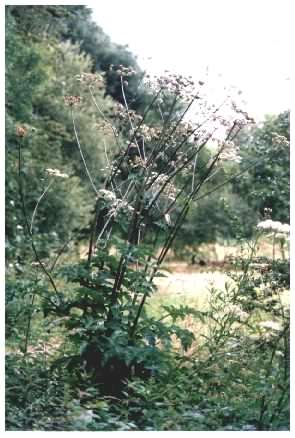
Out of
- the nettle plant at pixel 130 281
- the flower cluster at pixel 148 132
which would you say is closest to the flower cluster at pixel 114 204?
the nettle plant at pixel 130 281

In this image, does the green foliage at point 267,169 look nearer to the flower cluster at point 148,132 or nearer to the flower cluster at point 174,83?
the flower cluster at point 148,132

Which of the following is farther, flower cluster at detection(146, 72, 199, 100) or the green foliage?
the green foliage

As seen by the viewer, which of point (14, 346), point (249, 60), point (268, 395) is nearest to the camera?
point (268, 395)

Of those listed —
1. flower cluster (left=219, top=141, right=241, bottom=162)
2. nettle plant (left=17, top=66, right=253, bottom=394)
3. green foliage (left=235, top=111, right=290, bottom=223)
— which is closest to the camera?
nettle plant (left=17, top=66, right=253, bottom=394)

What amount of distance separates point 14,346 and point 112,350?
1.30 m

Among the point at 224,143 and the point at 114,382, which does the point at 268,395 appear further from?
the point at 224,143

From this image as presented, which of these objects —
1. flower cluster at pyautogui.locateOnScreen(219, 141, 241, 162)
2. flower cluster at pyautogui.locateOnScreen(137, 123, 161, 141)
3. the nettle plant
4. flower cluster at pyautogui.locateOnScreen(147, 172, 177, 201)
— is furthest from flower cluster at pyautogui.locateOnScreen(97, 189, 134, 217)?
flower cluster at pyautogui.locateOnScreen(219, 141, 241, 162)

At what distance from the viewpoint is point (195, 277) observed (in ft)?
20.4

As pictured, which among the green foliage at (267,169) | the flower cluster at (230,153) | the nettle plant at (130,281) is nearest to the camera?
the nettle plant at (130,281)

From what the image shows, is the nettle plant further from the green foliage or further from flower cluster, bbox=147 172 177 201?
the green foliage

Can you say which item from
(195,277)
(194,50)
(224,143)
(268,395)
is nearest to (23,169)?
(195,277)

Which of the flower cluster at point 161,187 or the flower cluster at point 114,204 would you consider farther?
the flower cluster at point 161,187

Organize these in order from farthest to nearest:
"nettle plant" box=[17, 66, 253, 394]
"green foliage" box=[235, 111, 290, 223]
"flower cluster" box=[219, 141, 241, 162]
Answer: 1. "green foliage" box=[235, 111, 290, 223]
2. "flower cluster" box=[219, 141, 241, 162]
3. "nettle plant" box=[17, 66, 253, 394]
